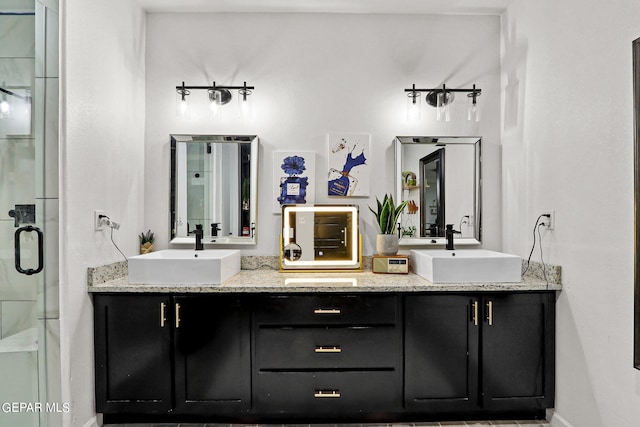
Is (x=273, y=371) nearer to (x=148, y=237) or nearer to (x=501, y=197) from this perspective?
(x=148, y=237)

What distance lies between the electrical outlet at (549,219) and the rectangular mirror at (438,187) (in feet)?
1.88

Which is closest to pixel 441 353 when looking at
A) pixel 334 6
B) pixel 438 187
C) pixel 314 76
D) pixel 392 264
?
pixel 392 264

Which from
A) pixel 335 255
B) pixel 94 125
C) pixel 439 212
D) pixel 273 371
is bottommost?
pixel 273 371

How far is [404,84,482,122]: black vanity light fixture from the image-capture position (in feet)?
9.05

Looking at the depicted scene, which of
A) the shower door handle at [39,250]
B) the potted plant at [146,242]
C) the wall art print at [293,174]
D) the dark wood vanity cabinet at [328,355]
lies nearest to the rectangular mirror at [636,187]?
the dark wood vanity cabinet at [328,355]

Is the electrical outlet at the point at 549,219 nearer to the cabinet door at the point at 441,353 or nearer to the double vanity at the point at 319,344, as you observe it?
the double vanity at the point at 319,344

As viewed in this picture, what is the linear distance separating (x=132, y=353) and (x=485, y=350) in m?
2.08

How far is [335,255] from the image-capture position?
2762 mm

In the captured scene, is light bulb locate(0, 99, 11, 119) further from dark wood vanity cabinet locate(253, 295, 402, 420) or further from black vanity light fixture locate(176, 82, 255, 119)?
dark wood vanity cabinet locate(253, 295, 402, 420)

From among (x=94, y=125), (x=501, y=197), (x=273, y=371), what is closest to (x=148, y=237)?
(x=94, y=125)

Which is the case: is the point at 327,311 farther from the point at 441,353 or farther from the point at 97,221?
the point at 97,221

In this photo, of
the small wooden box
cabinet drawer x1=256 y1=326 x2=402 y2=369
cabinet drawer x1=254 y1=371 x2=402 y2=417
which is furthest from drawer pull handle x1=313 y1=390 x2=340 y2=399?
the small wooden box

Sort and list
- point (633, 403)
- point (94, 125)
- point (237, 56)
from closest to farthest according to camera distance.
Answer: point (633, 403) < point (94, 125) < point (237, 56)

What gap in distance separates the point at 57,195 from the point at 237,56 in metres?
1.62
